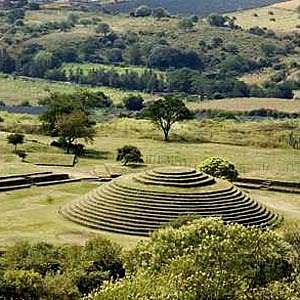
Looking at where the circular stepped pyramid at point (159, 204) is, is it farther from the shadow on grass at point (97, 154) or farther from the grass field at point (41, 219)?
the shadow on grass at point (97, 154)

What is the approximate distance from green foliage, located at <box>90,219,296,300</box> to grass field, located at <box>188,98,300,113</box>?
4031 inches

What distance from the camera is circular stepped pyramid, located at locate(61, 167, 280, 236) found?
5097 cm

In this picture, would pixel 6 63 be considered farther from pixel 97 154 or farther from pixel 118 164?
pixel 118 164

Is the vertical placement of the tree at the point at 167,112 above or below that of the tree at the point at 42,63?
below

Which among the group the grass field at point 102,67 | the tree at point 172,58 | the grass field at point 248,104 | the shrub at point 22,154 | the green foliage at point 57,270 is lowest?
the green foliage at point 57,270

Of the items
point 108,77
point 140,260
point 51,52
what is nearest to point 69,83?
point 108,77

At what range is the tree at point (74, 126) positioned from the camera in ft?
260

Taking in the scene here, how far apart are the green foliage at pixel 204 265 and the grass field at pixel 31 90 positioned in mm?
109955

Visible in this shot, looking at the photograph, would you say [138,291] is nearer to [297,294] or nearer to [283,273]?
[297,294]

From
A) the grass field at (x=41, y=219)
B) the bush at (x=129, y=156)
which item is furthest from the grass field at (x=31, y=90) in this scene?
the grass field at (x=41, y=219)

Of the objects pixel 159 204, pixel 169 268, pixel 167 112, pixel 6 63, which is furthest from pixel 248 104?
pixel 169 268

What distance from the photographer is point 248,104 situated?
469 feet

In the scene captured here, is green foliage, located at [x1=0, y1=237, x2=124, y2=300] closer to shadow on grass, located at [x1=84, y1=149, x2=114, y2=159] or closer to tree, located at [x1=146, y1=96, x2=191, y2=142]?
shadow on grass, located at [x1=84, y1=149, x2=114, y2=159]

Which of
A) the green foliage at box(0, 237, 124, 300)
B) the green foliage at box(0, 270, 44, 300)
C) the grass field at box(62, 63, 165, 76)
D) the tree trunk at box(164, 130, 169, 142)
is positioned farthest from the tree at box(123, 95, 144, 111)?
the green foliage at box(0, 270, 44, 300)
